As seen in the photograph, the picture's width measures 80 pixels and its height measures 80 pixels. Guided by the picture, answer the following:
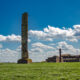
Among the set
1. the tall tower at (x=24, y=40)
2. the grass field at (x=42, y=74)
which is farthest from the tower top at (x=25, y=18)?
the grass field at (x=42, y=74)

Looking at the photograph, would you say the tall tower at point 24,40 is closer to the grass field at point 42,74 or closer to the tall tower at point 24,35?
the tall tower at point 24,35

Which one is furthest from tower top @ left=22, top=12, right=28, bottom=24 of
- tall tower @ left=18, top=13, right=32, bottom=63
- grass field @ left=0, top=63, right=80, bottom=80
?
grass field @ left=0, top=63, right=80, bottom=80

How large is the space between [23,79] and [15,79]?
0.26 meters

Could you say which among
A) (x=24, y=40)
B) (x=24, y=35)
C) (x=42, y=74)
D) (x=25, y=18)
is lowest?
(x=42, y=74)

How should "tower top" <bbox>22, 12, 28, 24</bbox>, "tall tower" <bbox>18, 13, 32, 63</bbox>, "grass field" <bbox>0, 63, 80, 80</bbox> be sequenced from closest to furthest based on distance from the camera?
1. "grass field" <bbox>0, 63, 80, 80</bbox>
2. "tall tower" <bbox>18, 13, 32, 63</bbox>
3. "tower top" <bbox>22, 12, 28, 24</bbox>

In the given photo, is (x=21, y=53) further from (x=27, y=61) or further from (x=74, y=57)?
(x=74, y=57)

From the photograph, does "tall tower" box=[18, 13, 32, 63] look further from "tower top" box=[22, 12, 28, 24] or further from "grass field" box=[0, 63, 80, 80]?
"grass field" box=[0, 63, 80, 80]

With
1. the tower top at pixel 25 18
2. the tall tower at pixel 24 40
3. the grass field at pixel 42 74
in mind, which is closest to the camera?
the grass field at pixel 42 74

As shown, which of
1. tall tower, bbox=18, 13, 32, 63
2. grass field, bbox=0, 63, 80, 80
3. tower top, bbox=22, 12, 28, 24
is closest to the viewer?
grass field, bbox=0, 63, 80, 80

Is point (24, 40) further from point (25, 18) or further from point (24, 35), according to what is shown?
point (25, 18)

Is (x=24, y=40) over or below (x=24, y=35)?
below

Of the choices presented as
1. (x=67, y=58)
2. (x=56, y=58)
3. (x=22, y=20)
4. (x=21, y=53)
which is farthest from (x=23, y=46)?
(x=67, y=58)

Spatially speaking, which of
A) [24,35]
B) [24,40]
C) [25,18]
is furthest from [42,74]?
[25,18]

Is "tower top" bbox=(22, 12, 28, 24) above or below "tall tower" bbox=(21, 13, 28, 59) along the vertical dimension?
above
